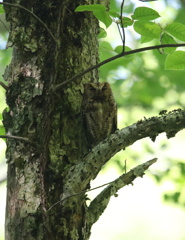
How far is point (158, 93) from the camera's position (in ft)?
21.2

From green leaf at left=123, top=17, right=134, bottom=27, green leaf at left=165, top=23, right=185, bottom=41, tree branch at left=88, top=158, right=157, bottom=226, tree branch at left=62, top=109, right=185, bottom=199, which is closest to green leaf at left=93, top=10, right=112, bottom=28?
green leaf at left=123, top=17, right=134, bottom=27

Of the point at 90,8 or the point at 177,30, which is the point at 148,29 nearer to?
the point at 177,30

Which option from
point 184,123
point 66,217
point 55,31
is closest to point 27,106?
point 55,31

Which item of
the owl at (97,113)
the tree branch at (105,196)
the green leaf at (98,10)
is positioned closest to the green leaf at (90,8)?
the green leaf at (98,10)

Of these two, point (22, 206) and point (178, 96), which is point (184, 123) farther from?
point (178, 96)

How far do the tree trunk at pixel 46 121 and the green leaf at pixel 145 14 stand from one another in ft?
1.72

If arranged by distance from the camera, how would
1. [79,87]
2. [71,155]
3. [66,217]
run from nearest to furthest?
[66,217] → [71,155] → [79,87]

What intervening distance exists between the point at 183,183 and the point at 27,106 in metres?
3.72

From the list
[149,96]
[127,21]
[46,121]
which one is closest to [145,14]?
[127,21]

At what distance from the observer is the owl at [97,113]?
2.46m

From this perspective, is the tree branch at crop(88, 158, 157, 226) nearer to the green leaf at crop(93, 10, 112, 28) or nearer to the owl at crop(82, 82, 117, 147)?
the owl at crop(82, 82, 117, 147)

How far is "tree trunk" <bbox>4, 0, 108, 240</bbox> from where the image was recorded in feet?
6.87

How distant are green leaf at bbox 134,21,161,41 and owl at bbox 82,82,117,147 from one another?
542 millimetres

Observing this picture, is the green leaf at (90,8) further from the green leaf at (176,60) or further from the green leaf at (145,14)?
the green leaf at (176,60)
